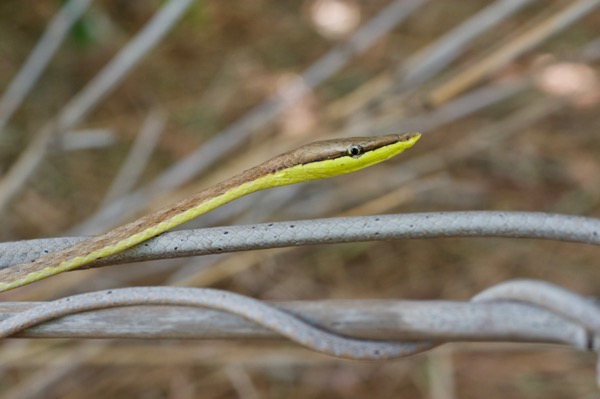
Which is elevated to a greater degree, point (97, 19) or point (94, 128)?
point (97, 19)

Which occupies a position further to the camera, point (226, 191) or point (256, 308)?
point (226, 191)

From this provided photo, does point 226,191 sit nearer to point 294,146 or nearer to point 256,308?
point 256,308

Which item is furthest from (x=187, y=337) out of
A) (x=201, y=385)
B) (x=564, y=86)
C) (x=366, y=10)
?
(x=366, y=10)

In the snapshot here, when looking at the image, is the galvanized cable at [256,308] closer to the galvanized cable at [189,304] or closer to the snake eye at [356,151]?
the galvanized cable at [189,304]

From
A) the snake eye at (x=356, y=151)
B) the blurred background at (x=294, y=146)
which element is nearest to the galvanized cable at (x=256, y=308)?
the snake eye at (x=356, y=151)

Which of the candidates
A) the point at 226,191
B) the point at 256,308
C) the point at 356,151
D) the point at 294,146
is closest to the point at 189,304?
the point at 256,308

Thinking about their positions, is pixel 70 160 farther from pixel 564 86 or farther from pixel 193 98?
pixel 564 86
